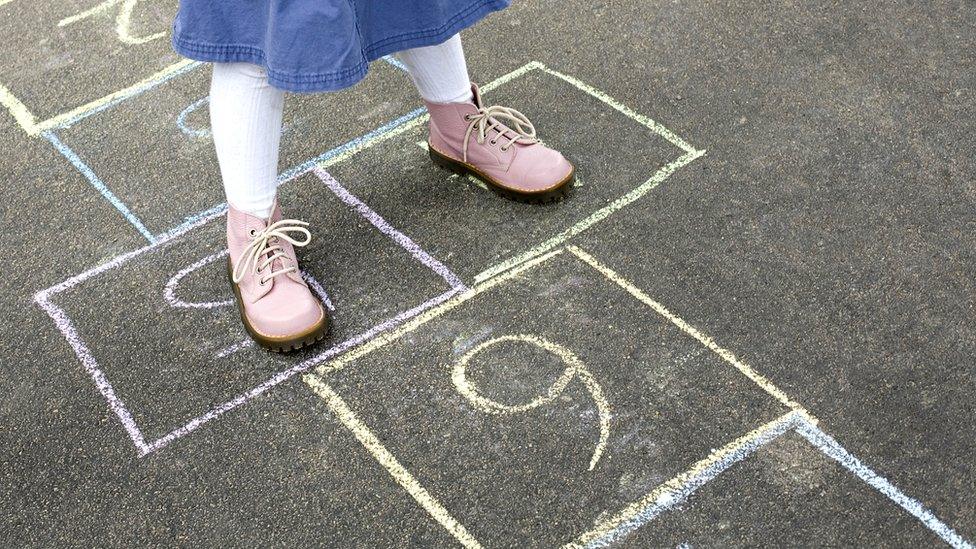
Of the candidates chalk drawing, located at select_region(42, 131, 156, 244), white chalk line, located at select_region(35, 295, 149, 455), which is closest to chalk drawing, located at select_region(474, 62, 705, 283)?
white chalk line, located at select_region(35, 295, 149, 455)

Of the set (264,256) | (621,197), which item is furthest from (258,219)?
(621,197)

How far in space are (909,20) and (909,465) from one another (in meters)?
1.93

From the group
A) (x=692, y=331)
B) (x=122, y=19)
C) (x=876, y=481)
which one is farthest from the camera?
(x=122, y=19)

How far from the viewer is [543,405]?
2.37 m

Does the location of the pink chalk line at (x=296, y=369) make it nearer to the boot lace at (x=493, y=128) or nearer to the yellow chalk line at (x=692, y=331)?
the yellow chalk line at (x=692, y=331)

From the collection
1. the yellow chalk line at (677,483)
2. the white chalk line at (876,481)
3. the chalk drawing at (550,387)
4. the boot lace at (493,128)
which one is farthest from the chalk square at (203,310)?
the white chalk line at (876,481)

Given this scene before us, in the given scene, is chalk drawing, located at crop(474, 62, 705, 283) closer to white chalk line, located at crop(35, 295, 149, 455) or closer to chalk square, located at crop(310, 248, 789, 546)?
chalk square, located at crop(310, 248, 789, 546)

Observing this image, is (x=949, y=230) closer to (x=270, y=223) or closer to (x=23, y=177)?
(x=270, y=223)

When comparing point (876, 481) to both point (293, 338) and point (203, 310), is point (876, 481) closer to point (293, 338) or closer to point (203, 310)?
point (293, 338)

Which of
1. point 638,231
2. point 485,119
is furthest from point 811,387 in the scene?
point 485,119

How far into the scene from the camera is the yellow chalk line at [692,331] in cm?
234

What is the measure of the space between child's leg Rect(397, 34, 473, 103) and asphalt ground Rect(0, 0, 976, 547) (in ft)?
0.84

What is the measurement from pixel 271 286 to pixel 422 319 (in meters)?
0.37

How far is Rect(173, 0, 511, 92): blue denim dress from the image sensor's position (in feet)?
7.38
